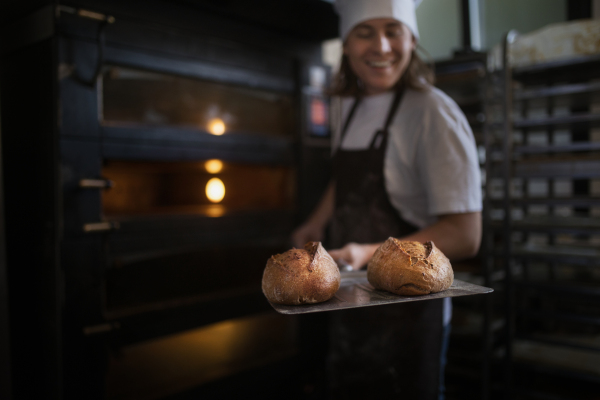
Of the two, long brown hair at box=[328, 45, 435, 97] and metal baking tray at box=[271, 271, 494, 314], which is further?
long brown hair at box=[328, 45, 435, 97]

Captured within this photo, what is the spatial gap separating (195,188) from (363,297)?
1.52 meters

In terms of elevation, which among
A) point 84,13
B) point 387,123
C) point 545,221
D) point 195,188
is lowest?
point 545,221

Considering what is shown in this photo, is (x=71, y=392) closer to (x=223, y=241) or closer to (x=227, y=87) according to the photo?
(x=223, y=241)

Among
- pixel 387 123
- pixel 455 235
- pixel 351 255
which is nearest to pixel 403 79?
pixel 387 123

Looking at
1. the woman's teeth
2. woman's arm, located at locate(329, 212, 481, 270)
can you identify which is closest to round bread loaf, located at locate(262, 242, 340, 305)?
woman's arm, located at locate(329, 212, 481, 270)

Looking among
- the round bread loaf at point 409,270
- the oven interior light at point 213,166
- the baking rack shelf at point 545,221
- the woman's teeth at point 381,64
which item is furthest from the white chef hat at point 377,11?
the baking rack shelf at point 545,221

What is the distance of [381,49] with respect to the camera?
1118mm

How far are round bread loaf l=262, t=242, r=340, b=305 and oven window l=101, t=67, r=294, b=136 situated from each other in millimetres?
1190

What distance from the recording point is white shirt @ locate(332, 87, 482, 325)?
1.08 m

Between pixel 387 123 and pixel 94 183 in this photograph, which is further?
pixel 94 183

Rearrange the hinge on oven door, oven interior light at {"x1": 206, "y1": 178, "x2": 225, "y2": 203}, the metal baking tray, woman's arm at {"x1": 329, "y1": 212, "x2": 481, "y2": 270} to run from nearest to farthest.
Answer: the metal baking tray, woman's arm at {"x1": 329, "y1": 212, "x2": 481, "y2": 270}, the hinge on oven door, oven interior light at {"x1": 206, "y1": 178, "x2": 225, "y2": 203}

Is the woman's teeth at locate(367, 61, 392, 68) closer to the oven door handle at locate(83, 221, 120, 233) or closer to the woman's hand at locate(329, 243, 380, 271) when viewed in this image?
the woman's hand at locate(329, 243, 380, 271)

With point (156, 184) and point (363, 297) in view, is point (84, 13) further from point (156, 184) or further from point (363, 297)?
point (363, 297)

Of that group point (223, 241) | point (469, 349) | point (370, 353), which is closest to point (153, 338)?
point (223, 241)
